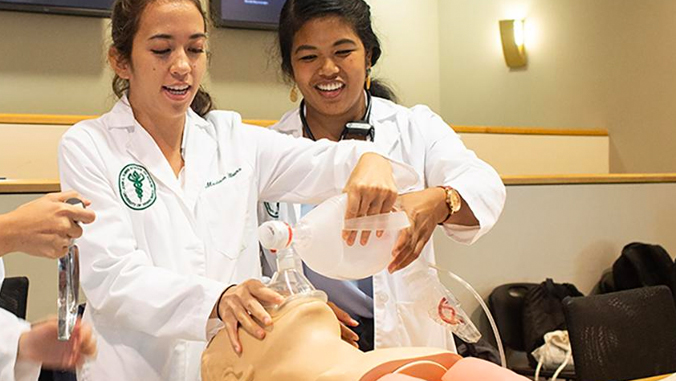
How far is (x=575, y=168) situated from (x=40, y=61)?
3423 mm

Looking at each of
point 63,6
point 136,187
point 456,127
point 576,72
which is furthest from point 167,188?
point 576,72

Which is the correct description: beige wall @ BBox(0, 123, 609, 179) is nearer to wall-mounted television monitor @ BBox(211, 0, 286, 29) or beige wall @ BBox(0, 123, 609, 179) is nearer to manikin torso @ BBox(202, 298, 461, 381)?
wall-mounted television monitor @ BBox(211, 0, 286, 29)

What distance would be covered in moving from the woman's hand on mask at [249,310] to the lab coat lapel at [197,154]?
1.20ft

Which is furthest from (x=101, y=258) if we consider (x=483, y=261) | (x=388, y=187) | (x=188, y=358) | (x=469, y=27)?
(x=469, y=27)

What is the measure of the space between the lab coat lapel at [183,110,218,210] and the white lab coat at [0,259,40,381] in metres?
0.37

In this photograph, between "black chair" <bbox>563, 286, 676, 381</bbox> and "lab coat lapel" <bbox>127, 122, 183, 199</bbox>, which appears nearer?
"lab coat lapel" <bbox>127, 122, 183, 199</bbox>

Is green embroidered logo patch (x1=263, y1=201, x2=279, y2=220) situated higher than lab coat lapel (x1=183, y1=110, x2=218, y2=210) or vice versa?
lab coat lapel (x1=183, y1=110, x2=218, y2=210)

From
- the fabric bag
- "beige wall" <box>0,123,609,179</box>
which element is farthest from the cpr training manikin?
"beige wall" <box>0,123,609,179</box>

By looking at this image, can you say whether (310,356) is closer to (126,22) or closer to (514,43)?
(126,22)

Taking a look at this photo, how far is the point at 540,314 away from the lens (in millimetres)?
3195

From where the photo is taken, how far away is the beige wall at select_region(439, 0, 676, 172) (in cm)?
518

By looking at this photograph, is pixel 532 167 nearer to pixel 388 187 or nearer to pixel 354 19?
pixel 354 19

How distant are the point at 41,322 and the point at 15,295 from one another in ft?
2.67

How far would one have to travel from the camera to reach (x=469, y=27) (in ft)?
21.3
